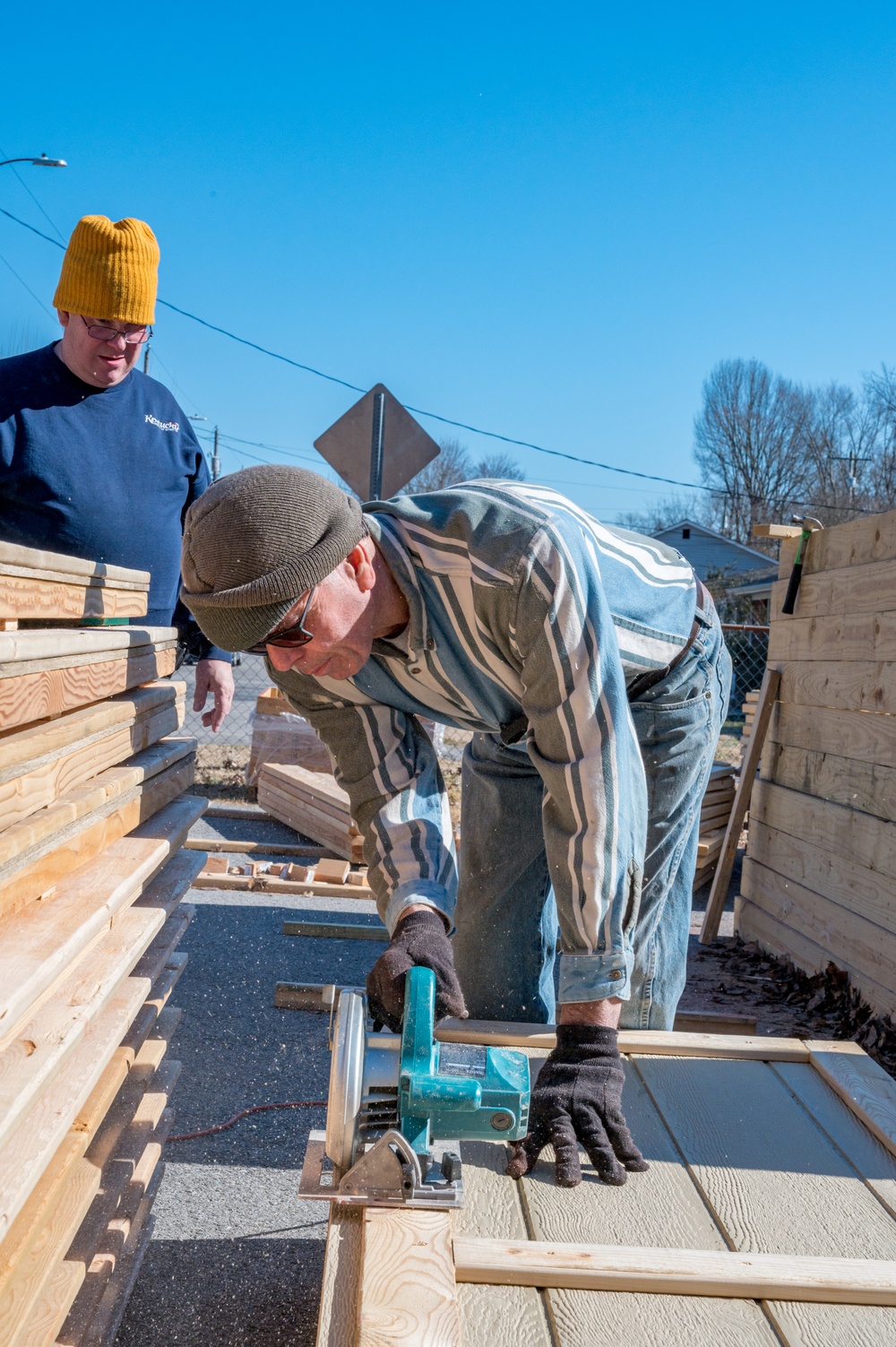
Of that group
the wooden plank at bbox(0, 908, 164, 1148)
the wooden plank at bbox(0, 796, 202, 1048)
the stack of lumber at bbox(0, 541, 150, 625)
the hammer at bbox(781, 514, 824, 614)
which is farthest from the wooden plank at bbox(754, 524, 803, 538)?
the wooden plank at bbox(0, 908, 164, 1148)

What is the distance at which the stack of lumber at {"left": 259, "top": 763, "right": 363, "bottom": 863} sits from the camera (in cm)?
703

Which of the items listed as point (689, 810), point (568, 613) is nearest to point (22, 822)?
point (568, 613)

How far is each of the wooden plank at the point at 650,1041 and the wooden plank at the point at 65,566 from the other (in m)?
1.36

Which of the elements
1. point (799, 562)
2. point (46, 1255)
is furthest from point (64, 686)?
point (799, 562)

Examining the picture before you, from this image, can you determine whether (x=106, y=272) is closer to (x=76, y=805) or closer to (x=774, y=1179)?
(x=76, y=805)

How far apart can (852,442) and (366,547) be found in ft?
147

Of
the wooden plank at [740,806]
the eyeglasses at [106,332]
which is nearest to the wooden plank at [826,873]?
the wooden plank at [740,806]

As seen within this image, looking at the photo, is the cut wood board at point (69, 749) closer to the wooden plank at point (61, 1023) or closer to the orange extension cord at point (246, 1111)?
the wooden plank at point (61, 1023)

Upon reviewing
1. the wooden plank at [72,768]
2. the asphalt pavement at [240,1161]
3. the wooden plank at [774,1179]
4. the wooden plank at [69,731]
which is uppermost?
the wooden plank at [69,731]

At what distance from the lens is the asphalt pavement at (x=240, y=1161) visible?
263cm

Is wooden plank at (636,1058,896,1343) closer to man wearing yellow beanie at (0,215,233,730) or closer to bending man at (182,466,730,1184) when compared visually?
bending man at (182,466,730,1184)

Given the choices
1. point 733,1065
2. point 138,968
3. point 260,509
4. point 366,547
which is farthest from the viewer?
point 138,968

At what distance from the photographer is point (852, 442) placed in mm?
42844

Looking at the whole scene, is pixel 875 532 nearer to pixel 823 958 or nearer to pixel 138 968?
pixel 823 958
